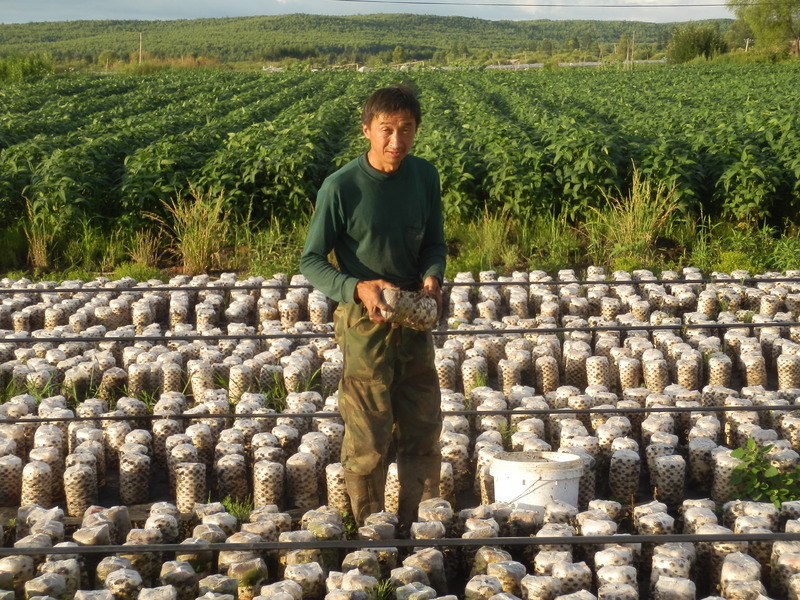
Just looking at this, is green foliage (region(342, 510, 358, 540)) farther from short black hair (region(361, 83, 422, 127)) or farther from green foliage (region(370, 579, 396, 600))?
→ short black hair (region(361, 83, 422, 127))

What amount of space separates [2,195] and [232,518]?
6.50 m

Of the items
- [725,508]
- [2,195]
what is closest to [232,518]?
[725,508]

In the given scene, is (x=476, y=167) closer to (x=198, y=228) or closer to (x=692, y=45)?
(x=198, y=228)

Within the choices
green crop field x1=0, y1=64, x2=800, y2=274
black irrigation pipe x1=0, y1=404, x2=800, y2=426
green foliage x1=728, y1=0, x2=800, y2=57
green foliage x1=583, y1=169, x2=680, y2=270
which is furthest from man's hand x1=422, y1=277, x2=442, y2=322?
green foliage x1=728, y1=0, x2=800, y2=57

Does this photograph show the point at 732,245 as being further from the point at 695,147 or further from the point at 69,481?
the point at 69,481

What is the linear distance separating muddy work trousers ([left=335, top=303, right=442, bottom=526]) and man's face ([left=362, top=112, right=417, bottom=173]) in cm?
51

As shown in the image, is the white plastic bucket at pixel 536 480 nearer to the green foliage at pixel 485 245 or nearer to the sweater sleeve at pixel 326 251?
the sweater sleeve at pixel 326 251

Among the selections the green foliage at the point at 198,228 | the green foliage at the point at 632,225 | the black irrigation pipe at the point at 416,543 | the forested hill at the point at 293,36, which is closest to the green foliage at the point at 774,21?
the forested hill at the point at 293,36

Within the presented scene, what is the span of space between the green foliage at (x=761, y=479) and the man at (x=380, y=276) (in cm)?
126

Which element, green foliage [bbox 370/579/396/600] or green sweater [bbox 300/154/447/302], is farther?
green sweater [bbox 300/154/447/302]

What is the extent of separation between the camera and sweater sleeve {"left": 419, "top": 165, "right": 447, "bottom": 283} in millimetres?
3648

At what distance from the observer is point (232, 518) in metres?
3.72

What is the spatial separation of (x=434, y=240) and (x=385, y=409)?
0.62m

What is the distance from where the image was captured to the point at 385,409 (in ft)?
11.7
